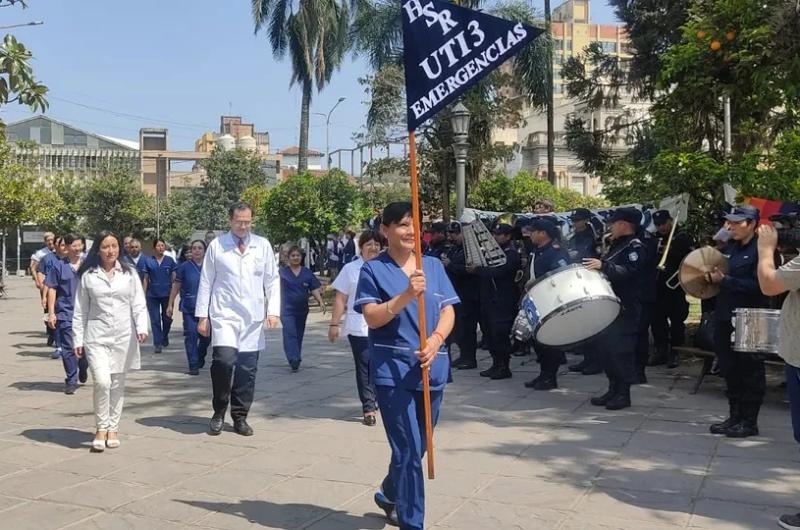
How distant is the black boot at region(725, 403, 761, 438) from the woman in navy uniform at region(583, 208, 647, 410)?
131cm

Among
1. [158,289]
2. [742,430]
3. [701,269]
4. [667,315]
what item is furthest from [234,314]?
[158,289]

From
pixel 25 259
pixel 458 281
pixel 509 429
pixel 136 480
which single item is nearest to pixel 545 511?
pixel 509 429

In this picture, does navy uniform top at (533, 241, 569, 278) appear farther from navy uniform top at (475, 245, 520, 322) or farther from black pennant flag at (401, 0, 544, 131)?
black pennant flag at (401, 0, 544, 131)

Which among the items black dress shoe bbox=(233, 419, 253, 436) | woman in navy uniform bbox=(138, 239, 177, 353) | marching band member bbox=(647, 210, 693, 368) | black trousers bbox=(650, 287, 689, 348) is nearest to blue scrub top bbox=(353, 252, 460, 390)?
black dress shoe bbox=(233, 419, 253, 436)

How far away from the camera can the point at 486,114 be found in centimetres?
2592

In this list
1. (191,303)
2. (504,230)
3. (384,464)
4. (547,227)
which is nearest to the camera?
(384,464)

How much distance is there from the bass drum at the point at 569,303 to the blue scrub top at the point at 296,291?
3849 mm

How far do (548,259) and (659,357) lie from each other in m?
2.77

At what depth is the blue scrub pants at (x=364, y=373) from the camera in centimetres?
745

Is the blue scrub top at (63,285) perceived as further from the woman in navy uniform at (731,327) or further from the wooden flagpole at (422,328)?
the woman in navy uniform at (731,327)

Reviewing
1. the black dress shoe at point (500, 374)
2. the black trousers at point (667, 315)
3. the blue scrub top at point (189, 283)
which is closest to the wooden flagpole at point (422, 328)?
the black dress shoe at point (500, 374)

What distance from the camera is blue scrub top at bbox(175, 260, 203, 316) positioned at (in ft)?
35.6

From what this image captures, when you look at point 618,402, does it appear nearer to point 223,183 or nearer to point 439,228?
point 439,228

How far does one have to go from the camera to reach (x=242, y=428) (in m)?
7.05
